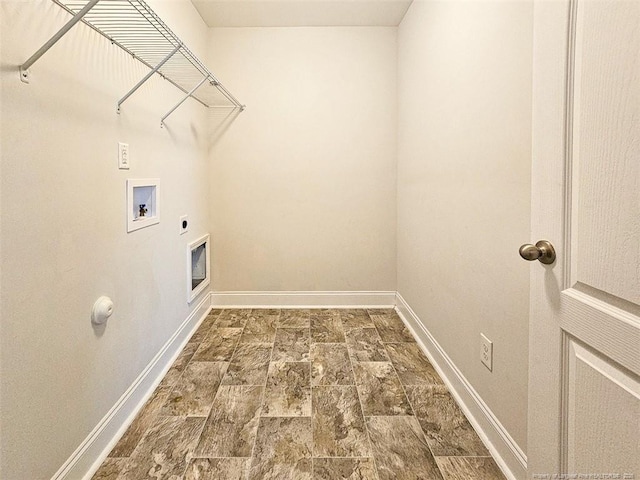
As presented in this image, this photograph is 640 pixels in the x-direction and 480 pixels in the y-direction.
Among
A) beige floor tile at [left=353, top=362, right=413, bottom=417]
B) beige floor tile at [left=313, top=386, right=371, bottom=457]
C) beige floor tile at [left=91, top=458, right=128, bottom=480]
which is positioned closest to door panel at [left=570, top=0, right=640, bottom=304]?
beige floor tile at [left=313, top=386, right=371, bottom=457]

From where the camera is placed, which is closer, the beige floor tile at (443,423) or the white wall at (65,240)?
the white wall at (65,240)

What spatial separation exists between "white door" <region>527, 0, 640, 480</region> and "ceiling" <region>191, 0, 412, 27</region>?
2.26 m

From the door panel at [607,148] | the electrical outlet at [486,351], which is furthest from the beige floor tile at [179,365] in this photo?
the door panel at [607,148]

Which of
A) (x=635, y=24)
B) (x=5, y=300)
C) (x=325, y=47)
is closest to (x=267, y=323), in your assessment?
(x=5, y=300)

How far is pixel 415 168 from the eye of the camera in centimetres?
272

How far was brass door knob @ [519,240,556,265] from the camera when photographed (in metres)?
0.85

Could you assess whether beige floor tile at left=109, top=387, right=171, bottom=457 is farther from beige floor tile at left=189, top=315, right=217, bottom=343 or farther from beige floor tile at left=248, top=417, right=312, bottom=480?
beige floor tile at left=189, top=315, right=217, bottom=343

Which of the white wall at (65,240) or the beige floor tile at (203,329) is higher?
the white wall at (65,240)

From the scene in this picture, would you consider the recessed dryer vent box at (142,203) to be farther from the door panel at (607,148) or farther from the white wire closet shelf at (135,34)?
the door panel at (607,148)

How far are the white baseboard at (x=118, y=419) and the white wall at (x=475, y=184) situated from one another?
1.55 metres

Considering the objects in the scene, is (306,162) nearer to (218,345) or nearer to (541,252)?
Answer: (218,345)

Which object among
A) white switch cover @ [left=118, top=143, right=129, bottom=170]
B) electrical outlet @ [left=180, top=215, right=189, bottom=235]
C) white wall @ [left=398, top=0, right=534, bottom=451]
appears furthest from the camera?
electrical outlet @ [left=180, top=215, right=189, bottom=235]

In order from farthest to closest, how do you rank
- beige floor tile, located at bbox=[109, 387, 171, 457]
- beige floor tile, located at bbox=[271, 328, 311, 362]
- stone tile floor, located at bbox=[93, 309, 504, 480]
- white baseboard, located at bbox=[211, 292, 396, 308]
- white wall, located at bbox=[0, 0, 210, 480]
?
white baseboard, located at bbox=[211, 292, 396, 308] < beige floor tile, located at bbox=[271, 328, 311, 362] < beige floor tile, located at bbox=[109, 387, 171, 457] < stone tile floor, located at bbox=[93, 309, 504, 480] < white wall, located at bbox=[0, 0, 210, 480]

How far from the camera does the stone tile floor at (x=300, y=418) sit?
4.77ft
